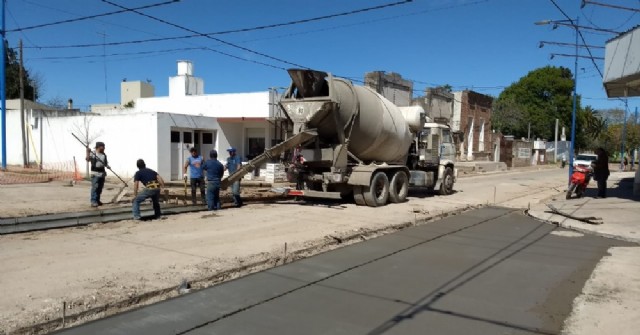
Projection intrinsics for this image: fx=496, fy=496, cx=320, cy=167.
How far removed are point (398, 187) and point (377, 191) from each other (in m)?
1.36

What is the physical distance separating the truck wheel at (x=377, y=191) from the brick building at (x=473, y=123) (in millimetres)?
27397

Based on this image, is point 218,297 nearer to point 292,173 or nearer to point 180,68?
point 292,173

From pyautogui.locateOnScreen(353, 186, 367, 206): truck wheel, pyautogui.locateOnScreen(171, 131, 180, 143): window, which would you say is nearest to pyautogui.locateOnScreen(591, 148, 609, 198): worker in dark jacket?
pyautogui.locateOnScreen(353, 186, 367, 206): truck wheel

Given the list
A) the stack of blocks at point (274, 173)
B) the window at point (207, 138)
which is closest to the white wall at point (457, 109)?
the stack of blocks at point (274, 173)

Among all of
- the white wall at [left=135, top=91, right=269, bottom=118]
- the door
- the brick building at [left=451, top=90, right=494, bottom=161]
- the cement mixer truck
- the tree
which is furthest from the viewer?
the tree

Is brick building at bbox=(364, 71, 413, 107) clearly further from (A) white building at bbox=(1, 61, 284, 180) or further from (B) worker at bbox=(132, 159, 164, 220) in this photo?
(B) worker at bbox=(132, 159, 164, 220)

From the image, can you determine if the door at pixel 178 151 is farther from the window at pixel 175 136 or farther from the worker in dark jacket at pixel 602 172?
the worker in dark jacket at pixel 602 172

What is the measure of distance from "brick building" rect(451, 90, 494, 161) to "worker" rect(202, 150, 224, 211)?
31747 mm

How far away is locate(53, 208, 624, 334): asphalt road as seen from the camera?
16.0ft

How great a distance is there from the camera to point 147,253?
299 inches

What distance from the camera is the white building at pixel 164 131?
2105 centimetres

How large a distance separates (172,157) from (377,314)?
1827 cm

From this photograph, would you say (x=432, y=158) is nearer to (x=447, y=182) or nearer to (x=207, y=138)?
(x=447, y=182)

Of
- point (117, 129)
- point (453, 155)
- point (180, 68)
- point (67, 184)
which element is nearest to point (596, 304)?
point (453, 155)
